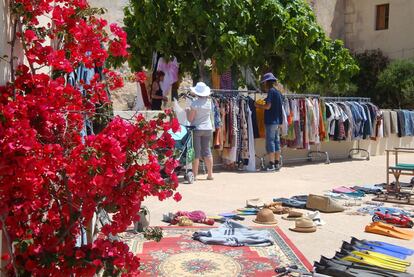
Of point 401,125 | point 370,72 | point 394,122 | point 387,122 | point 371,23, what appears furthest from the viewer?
point 371,23

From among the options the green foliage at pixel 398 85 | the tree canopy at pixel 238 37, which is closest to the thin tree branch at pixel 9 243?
the tree canopy at pixel 238 37

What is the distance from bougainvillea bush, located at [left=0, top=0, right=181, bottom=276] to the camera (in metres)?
2.56

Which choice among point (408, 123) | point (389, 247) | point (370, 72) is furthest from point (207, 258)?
point (370, 72)

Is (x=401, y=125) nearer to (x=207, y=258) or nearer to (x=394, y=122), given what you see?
(x=394, y=122)

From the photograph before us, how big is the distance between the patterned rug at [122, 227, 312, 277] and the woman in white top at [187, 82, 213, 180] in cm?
396

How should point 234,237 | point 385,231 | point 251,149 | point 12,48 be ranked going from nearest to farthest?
1. point 12,48
2. point 234,237
3. point 385,231
4. point 251,149

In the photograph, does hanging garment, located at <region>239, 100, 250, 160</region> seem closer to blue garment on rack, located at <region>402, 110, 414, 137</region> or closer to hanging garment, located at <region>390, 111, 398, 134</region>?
hanging garment, located at <region>390, 111, 398, 134</region>

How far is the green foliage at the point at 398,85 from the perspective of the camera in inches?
880

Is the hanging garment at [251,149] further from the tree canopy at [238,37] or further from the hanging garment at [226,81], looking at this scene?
the hanging garment at [226,81]

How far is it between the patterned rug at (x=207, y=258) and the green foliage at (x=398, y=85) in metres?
18.7

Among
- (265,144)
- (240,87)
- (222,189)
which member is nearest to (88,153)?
(222,189)

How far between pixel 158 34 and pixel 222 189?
4.81 metres

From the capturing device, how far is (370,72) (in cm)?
2542

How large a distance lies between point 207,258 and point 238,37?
25.0ft
